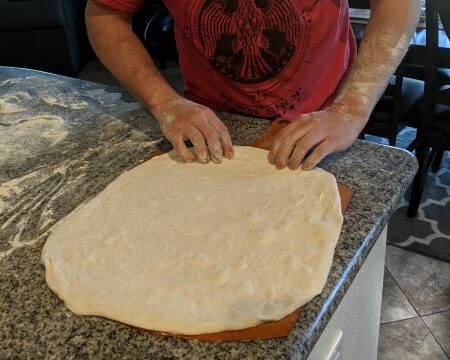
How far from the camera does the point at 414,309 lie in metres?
1.65

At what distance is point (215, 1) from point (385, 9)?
1.15 ft

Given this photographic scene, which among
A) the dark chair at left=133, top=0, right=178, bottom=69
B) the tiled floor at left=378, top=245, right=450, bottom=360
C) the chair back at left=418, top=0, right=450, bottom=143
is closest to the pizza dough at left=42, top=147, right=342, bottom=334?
the tiled floor at left=378, top=245, right=450, bottom=360

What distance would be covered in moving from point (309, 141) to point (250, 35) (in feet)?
0.92

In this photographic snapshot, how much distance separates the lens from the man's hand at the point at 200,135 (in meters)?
0.90

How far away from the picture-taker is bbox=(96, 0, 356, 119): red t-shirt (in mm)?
946

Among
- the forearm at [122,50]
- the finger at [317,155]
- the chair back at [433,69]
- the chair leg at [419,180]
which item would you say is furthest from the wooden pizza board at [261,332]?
the chair leg at [419,180]

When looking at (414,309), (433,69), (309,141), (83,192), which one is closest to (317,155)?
(309,141)

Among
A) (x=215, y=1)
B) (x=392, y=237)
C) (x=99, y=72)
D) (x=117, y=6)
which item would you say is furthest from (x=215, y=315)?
(x=99, y=72)

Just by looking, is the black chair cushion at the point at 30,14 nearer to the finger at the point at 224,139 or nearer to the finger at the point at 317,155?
the finger at the point at 224,139

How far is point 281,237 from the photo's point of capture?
0.71m

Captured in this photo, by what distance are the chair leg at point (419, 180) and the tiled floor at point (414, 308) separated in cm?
25

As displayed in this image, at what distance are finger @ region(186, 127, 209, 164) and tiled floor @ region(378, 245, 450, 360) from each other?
3.35 ft

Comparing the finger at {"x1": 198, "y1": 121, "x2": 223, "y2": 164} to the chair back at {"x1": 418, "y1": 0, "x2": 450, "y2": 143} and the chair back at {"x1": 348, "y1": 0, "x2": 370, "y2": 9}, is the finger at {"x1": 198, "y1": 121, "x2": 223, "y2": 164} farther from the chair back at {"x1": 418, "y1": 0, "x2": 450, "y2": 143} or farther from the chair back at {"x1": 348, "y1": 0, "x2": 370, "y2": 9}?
the chair back at {"x1": 348, "y1": 0, "x2": 370, "y2": 9}

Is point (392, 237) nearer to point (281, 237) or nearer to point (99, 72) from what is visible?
point (281, 237)
